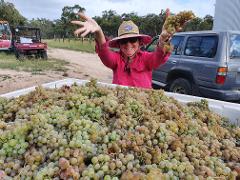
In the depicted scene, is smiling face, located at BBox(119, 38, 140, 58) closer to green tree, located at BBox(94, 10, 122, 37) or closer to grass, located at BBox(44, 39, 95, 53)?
grass, located at BBox(44, 39, 95, 53)

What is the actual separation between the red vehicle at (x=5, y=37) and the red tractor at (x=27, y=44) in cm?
198

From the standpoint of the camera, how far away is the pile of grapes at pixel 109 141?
60.6 inches

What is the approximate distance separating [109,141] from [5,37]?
22.2 meters


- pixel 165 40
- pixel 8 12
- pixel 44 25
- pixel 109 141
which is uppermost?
pixel 8 12

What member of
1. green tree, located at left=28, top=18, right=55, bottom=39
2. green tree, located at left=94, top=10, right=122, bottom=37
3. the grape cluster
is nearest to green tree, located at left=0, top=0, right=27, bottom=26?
green tree, located at left=94, top=10, right=122, bottom=37

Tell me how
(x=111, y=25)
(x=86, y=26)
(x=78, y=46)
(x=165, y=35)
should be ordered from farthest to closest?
(x=111, y=25) → (x=78, y=46) → (x=165, y=35) → (x=86, y=26)

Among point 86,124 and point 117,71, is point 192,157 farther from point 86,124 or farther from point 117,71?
point 117,71

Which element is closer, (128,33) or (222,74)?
(128,33)

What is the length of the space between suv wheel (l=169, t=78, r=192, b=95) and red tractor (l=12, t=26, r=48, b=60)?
13129 mm

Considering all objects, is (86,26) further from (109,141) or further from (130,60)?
(109,141)

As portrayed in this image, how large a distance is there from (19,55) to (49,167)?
61.7 feet

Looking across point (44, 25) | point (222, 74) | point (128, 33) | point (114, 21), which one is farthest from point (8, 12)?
point (44, 25)

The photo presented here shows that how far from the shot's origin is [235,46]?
22.1ft

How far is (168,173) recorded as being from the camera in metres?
1.56
